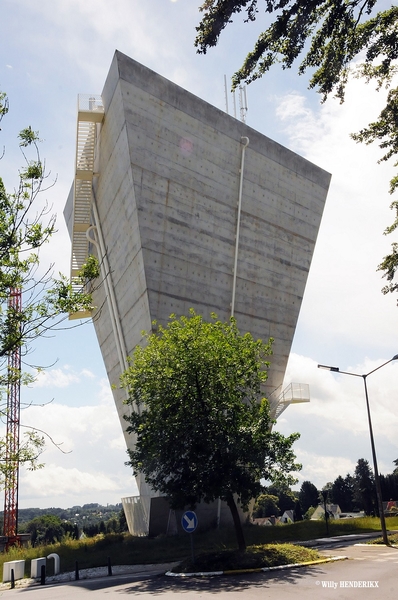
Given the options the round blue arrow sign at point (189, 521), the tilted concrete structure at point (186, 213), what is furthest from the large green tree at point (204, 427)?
the tilted concrete structure at point (186, 213)

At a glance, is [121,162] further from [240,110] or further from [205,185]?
[240,110]

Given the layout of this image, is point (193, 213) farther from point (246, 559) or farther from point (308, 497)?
point (308, 497)

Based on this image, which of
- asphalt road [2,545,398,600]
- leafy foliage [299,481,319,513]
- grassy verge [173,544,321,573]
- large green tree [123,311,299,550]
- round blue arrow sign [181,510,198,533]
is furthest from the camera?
leafy foliage [299,481,319,513]

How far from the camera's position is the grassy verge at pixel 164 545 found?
22391 mm

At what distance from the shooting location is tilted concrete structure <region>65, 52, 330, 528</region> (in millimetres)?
27594

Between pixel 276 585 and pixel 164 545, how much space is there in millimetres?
13626

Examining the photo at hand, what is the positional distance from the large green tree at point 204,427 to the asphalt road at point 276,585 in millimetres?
3138

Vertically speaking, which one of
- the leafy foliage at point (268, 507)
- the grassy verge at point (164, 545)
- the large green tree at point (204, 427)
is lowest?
the leafy foliage at point (268, 507)

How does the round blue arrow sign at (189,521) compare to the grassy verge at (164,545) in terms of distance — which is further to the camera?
the grassy verge at (164,545)

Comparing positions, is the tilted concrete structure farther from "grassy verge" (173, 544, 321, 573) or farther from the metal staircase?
"grassy verge" (173, 544, 321, 573)

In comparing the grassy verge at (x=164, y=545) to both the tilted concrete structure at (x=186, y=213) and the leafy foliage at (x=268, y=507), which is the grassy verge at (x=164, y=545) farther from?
the leafy foliage at (x=268, y=507)

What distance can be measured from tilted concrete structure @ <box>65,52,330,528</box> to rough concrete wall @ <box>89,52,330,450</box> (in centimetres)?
6

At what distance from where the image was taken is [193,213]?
29500 millimetres

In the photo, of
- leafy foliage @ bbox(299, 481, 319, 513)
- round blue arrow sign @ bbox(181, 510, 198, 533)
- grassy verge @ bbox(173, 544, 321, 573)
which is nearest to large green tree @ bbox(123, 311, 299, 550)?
grassy verge @ bbox(173, 544, 321, 573)
